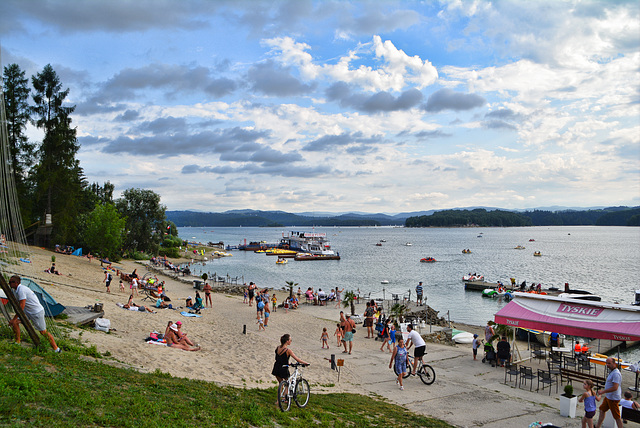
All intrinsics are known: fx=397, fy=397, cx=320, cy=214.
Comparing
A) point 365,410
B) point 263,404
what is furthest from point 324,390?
point 263,404

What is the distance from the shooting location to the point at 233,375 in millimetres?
11680

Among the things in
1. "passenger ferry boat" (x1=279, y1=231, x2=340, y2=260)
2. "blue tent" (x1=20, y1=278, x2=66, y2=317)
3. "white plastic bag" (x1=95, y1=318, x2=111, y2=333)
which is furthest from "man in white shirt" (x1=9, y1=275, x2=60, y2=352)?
"passenger ferry boat" (x1=279, y1=231, x2=340, y2=260)

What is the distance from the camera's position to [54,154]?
136 feet

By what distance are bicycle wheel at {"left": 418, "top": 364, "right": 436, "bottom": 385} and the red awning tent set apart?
162 inches

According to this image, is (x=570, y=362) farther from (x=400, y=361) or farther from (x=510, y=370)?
(x=400, y=361)

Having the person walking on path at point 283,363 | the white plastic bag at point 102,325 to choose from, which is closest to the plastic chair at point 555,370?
the person walking on path at point 283,363

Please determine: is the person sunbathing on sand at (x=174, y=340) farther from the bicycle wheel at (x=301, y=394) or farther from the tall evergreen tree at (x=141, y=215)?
the tall evergreen tree at (x=141, y=215)

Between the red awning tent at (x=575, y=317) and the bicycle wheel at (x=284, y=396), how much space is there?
32.6ft

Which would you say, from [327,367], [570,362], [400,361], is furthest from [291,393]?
[570,362]

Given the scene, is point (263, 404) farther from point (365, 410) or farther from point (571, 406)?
point (571, 406)

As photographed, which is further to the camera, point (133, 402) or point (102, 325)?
point (102, 325)

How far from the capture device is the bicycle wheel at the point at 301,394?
8523mm

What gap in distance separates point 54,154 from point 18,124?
419 centimetres

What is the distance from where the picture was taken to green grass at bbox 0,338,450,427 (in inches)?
232
